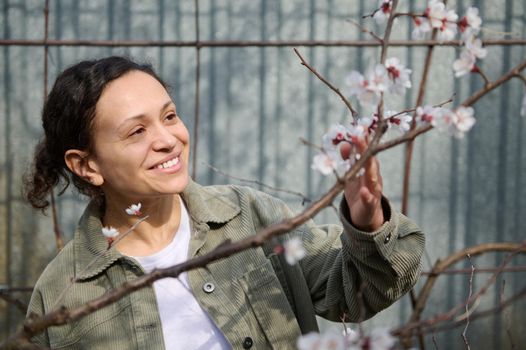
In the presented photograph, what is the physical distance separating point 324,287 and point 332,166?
2.22 feet

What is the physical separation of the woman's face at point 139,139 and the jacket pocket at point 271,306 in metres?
0.32

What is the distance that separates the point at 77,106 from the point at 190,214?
1.34 feet

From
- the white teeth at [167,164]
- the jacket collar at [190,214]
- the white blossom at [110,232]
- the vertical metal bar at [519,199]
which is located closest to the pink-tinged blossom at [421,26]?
the white teeth at [167,164]

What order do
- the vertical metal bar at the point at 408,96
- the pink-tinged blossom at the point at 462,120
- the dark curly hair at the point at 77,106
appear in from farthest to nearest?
the vertical metal bar at the point at 408,96
the dark curly hair at the point at 77,106
the pink-tinged blossom at the point at 462,120

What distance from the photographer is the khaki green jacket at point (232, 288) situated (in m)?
1.85

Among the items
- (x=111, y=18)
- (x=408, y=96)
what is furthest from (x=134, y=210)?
(x=408, y=96)

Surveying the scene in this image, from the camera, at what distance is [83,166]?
6.64ft

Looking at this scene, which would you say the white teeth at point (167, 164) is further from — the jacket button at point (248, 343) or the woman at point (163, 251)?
the jacket button at point (248, 343)

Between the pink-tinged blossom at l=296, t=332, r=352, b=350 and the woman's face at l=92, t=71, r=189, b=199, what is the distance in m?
0.81

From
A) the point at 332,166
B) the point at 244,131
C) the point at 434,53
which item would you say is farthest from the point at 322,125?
the point at 332,166

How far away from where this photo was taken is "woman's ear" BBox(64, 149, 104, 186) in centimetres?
197

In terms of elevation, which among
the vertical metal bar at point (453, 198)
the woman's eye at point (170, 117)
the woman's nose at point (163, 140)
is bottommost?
the vertical metal bar at point (453, 198)

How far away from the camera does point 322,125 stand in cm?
338

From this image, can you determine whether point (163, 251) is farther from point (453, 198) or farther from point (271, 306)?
point (453, 198)
